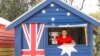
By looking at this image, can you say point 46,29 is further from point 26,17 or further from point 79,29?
point 79,29

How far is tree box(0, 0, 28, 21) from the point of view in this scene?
30.1 m

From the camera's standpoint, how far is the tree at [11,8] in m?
30.1

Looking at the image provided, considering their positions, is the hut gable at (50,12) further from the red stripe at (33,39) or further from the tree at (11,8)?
the tree at (11,8)

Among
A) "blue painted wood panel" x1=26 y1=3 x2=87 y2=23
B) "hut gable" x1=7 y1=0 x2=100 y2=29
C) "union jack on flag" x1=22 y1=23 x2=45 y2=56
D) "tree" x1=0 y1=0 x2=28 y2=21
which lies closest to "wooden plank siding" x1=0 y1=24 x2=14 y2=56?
"union jack on flag" x1=22 y1=23 x2=45 y2=56

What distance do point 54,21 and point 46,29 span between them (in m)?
0.40

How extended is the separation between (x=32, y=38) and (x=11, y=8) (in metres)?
16.6

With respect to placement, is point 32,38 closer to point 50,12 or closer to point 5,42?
point 50,12

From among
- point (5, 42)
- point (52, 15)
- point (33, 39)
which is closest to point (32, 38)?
point (33, 39)

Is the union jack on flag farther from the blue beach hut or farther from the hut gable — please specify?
the hut gable

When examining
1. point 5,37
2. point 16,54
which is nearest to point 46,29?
point 16,54

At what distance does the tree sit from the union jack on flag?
53.7 ft

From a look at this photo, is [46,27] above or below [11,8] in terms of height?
below

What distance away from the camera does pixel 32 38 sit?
1387cm

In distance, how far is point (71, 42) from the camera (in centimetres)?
1403
